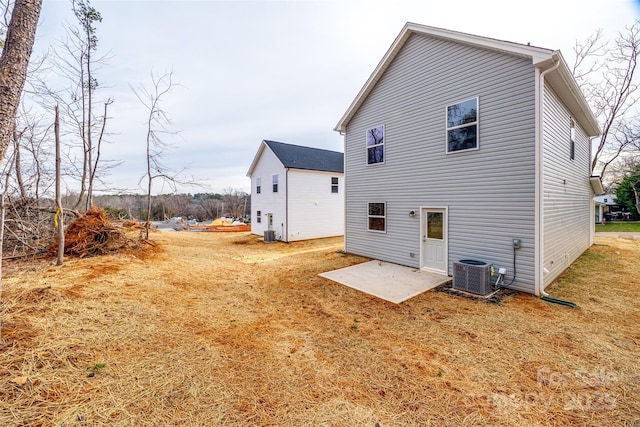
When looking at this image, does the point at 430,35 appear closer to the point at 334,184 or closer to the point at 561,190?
the point at 561,190

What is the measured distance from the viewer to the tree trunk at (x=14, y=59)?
103 inches

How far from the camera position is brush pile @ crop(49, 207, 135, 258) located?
23.8 ft

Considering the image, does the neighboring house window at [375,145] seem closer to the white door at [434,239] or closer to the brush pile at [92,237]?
the white door at [434,239]

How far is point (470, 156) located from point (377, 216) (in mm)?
3423

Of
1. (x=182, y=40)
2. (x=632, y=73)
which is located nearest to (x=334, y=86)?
(x=182, y=40)

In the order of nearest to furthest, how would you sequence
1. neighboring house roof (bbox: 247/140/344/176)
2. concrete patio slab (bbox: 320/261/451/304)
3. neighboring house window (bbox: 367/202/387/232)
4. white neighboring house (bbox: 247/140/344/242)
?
concrete patio slab (bbox: 320/261/451/304) < neighboring house window (bbox: 367/202/387/232) < white neighboring house (bbox: 247/140/344/242) < neighboring house roof (bbox: 247/140/344/176)

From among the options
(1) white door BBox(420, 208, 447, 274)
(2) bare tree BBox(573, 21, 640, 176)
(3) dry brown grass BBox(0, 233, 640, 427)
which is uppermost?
(2) bare tree BBox(573, 21, 640, 176)

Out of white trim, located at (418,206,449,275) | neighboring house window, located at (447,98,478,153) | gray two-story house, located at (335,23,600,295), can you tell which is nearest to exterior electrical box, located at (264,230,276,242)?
gray two-story house, located at (335,23,600,295)

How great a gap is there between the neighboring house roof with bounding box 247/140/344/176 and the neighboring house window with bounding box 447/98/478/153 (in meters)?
9.38

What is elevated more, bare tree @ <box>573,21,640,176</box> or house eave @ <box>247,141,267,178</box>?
bare tree @ <box>573,21,640,176</box>

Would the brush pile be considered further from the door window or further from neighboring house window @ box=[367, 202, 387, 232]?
the door window

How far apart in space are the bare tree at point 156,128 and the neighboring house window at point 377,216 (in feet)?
28.6

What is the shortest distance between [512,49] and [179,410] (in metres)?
8.44

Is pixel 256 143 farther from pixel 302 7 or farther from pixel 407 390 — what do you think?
pixel 407 390
